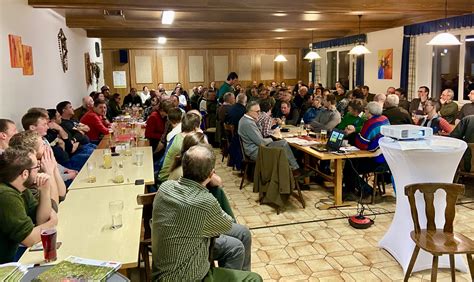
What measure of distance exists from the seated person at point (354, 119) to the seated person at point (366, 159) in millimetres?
282

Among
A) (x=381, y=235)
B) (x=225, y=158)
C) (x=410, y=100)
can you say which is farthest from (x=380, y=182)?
(x=410, y=100)

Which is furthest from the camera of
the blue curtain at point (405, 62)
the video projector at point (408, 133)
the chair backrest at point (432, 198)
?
the blue curtain at point (405, 62)

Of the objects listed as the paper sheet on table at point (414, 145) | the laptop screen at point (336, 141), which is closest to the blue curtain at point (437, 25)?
the laptop screen at point (336, 141)

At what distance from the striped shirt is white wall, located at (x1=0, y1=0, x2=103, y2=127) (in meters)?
2.91

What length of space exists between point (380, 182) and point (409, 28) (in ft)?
14.8

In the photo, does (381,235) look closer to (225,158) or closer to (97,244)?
(97,244)

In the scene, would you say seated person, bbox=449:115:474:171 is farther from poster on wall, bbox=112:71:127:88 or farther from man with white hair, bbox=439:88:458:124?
poster on wall, bbox=112:71:127:88

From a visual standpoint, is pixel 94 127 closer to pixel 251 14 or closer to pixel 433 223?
pixel 251 14

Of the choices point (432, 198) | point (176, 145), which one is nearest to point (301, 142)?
point (176, 145)

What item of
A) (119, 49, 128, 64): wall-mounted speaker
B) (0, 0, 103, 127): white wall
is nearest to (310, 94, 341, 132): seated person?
(0, 0, 103, 127): white wall

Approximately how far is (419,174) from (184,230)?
74.0 inches

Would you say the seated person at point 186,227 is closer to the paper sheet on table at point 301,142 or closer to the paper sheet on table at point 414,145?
the paper sheet on table at point 414,145

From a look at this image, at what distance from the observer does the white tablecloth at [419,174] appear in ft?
9.75

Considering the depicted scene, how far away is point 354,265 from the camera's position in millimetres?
3451
